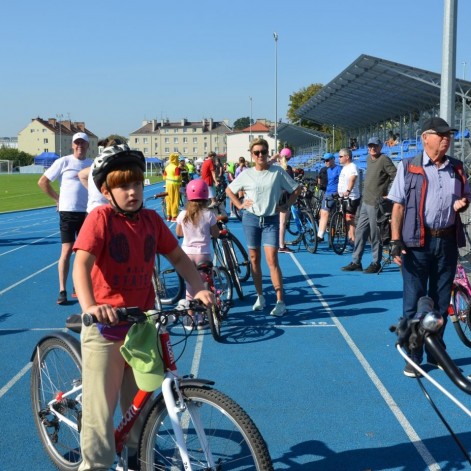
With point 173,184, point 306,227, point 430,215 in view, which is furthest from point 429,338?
point 173,184

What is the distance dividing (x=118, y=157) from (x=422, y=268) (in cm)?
318

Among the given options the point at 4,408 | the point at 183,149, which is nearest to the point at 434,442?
the point at 4,408

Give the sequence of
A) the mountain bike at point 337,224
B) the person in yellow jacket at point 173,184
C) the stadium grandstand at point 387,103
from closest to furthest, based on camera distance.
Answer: the mountain bike at point 337,224 → the person in yellow jacket at point 173,184 → the stadium grandstand at point 387,103

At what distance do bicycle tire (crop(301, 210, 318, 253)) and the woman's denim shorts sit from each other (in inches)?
218

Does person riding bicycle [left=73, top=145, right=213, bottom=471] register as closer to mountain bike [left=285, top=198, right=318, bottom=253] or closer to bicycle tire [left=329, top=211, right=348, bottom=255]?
bicycle tire [left=329, top=211, right=348, bottom=255]

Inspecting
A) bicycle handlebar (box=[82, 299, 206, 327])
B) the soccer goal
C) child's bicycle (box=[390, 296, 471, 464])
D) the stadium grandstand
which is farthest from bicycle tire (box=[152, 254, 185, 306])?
the soccer goal

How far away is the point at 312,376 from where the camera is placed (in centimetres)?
558

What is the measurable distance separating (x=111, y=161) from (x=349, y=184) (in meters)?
9.47

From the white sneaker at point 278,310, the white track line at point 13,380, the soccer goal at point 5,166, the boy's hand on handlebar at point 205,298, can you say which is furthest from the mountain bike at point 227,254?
the soccer goal at point 5,166

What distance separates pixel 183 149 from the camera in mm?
155750

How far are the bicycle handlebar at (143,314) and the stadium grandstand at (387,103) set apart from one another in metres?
13.8

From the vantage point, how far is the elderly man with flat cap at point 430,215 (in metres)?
5.31

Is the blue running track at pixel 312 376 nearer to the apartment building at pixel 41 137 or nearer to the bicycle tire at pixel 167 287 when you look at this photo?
the bicycle tire at pixel 167 287

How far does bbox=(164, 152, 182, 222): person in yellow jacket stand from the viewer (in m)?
16.4
